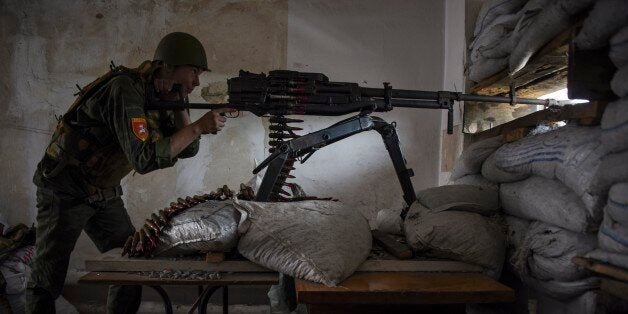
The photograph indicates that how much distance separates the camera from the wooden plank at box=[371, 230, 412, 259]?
1545 mm

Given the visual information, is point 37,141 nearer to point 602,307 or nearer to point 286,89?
point 286,89

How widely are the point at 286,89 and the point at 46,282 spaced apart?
162cm

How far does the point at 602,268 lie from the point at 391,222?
3.94 ft

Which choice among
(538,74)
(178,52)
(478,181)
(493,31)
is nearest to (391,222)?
(478,181)

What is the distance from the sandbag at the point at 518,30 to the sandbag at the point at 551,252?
2.96 ft

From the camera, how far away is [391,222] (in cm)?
221

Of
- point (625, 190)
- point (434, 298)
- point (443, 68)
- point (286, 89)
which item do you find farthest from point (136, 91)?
point (443, 68)

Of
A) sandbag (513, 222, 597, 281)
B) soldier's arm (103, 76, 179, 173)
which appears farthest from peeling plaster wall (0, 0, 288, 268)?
sandbag (513, 222, 597, 281)

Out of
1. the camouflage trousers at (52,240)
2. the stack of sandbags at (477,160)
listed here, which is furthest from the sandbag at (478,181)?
the camouflage trousers at (52,240)

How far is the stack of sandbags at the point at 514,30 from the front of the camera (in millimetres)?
1374

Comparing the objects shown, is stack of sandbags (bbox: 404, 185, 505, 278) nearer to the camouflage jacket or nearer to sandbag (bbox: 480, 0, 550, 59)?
sandbag (bbox: 480, 0, 550, 59)

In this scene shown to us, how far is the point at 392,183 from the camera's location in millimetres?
3414

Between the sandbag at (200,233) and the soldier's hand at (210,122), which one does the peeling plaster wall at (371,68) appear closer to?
the soldier's hand at (210,122)

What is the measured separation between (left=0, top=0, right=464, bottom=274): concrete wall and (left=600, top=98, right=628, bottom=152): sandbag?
82.5 inches
